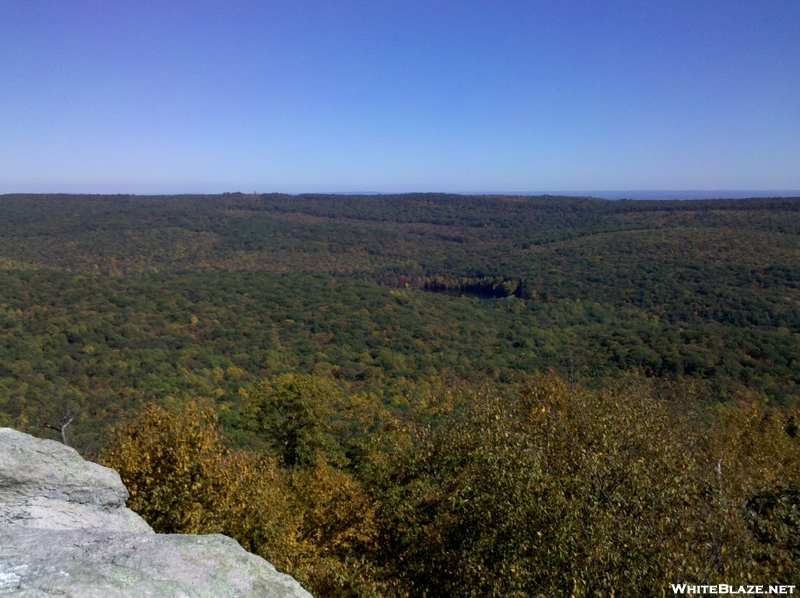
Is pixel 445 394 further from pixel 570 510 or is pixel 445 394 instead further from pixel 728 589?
pixel 728 589

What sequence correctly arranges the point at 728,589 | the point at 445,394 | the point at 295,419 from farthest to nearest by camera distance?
the point at 295,419
the point at 445,394
the point at 728,589

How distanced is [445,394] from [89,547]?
9.50m

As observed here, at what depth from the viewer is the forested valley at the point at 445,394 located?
7.31 m

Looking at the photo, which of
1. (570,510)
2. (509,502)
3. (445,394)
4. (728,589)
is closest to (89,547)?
(509,502)

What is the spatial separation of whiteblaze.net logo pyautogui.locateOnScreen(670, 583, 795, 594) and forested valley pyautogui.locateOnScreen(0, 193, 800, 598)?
149mm

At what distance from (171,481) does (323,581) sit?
364 cm

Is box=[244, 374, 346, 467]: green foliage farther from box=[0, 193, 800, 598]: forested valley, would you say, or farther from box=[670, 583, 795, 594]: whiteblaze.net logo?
box=[670, 583, 795, 594]: whiteblaze.net logo

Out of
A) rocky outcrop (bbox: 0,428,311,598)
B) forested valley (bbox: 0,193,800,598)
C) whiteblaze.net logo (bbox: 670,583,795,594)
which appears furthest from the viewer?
forested valley (bbox: 0,193,800,598)

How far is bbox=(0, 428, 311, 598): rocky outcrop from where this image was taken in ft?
16.4

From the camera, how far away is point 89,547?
19.0 ft

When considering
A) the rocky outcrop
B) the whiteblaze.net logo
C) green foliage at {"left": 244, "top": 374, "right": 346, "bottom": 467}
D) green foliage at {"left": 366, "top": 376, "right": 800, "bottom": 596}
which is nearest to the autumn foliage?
green foliage at {"left": 366, "top": 376, "right": 800, "bottom": 596}

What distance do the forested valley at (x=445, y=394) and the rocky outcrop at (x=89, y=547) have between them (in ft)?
6.94

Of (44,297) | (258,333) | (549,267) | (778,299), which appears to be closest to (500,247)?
(549,267)

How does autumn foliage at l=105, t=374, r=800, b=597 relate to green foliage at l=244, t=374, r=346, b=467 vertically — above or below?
above
